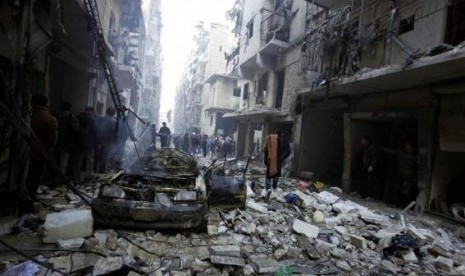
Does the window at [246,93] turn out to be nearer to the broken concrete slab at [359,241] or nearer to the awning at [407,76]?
the awning at [407,76]

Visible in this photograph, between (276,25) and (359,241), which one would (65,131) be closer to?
(359,241)

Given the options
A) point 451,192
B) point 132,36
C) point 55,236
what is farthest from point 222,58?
point 55,236

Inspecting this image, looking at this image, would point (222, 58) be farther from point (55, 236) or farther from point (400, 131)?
point (55, 236)

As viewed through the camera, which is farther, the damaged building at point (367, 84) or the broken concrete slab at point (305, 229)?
the damaged building at point (367, 84)

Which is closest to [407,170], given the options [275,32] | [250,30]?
[275,32]

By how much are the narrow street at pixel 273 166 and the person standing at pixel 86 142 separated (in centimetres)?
5

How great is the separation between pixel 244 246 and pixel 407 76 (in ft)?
20.1

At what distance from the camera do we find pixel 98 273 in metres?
3.55

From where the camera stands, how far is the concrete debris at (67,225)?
437cm

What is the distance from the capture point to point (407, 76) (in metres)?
8.13

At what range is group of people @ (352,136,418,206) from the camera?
9125mm

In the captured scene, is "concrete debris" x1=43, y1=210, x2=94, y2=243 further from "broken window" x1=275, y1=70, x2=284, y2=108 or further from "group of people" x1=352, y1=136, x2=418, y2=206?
"broken window" x1=275, y1=70, x2=284, y2=108

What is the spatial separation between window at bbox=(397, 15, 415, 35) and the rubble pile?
5.43 metres

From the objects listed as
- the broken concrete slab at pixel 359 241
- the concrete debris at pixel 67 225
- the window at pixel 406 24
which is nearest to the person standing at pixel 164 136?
the window at pixel 406 24
